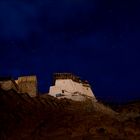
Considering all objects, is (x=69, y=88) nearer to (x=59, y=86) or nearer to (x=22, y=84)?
(x=59, y=86)

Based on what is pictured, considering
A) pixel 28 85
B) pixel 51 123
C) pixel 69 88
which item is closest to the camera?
pixel 51 123

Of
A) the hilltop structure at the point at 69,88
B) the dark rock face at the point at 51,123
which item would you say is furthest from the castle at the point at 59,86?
the dark rock face at the point at 51,123

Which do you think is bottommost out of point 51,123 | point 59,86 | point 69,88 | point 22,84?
point 51,123

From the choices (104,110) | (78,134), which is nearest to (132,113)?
(104,110)

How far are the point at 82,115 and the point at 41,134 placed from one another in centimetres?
985

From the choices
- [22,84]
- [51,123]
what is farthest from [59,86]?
[51,123]

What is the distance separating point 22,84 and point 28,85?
3.72 ft

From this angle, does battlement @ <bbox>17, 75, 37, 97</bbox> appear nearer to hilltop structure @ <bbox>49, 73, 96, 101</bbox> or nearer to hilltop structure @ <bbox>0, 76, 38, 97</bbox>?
hilltop structure @ <bbox>0, 76, 38, 97</bbox>

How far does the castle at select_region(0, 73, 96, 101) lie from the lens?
82.9 meters

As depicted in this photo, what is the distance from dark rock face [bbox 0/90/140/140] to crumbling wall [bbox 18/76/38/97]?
621 cm

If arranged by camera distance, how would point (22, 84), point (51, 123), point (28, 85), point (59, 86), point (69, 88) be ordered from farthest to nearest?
Result: point (59, 86) < point (69, 88) < point (22, 84) < point (28, 85) < point (51, 123)

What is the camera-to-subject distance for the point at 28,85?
3342 inches

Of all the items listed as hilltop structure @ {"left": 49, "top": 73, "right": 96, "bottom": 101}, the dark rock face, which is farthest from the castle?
the dark rock face

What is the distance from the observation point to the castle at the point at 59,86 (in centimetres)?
8289
